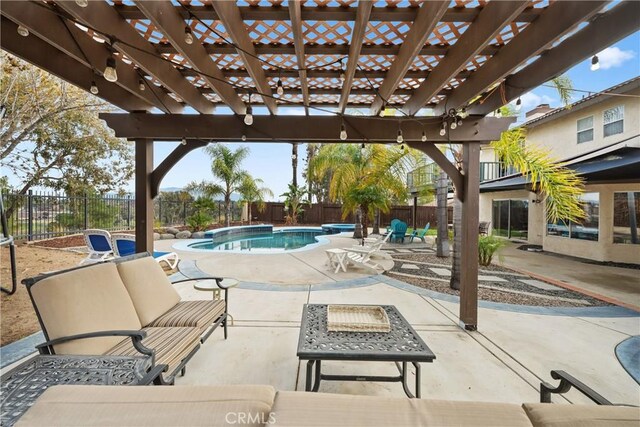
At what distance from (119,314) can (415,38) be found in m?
3.28

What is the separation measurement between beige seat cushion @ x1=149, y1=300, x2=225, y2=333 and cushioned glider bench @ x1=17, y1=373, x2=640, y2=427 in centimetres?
155

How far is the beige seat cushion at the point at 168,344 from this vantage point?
196 centimetres

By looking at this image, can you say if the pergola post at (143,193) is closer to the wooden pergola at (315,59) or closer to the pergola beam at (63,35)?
the wooden pergola at (315,59)

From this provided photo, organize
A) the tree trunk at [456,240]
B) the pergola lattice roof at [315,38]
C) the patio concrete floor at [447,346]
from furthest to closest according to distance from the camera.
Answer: the tree trunk at [456,240] < the patio concrete floor at [447,346] < the pergola lattice roof at [315,38]

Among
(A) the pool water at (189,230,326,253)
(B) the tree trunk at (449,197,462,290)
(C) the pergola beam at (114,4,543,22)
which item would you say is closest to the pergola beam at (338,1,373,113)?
(C) the pergola beam at (114,4,543,22)

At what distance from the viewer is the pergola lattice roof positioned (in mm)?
1812

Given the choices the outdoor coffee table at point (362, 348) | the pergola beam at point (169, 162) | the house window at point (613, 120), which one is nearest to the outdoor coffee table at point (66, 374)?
the outdoor coffee table at point (362, 348)

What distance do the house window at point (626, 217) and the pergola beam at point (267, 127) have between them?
7.60 metres

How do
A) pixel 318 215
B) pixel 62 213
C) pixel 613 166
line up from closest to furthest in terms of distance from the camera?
1. pixel 613 166
2. pixel 62 213
3. pixel 318 215

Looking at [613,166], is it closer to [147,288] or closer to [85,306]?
[147,288]

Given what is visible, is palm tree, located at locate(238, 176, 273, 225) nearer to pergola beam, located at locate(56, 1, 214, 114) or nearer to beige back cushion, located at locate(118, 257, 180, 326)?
pergola beam, located at locate(56, 1, 214, 114)

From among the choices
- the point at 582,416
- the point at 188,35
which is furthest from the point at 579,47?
the point at 188,35

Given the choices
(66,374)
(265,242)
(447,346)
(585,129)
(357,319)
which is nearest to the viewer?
(66,374)

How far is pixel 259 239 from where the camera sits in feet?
44.5
